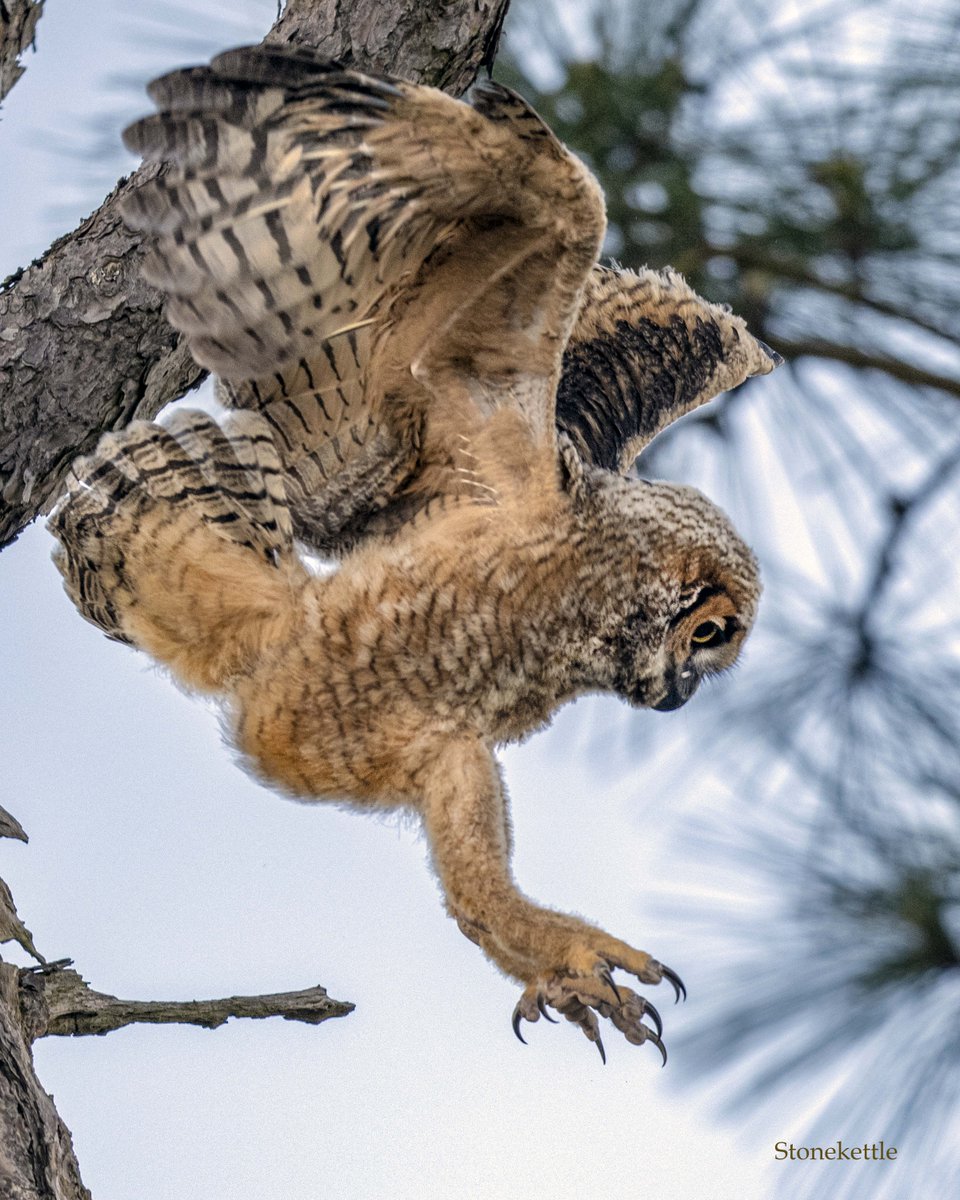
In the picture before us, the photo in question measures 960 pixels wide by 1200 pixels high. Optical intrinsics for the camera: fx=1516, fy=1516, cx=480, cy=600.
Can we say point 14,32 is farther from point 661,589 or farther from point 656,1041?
point 656,1041

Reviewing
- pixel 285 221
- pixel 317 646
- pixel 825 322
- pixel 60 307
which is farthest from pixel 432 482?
pixel 825 322

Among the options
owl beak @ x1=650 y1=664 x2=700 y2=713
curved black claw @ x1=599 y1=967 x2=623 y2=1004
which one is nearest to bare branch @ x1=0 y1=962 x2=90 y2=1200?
curved black claw @ x1=599 y1=967 x2=623 y2=1004

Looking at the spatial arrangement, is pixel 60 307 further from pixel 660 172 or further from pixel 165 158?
pixel 660 172

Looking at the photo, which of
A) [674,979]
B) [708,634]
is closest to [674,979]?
[674,979]

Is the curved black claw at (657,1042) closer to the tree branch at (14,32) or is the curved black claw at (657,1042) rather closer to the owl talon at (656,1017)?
the owl talon at (656,1017)

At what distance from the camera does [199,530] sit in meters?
2.24

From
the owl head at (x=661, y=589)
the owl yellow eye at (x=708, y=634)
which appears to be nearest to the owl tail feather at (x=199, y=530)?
the owl head at (x=661, y=589)

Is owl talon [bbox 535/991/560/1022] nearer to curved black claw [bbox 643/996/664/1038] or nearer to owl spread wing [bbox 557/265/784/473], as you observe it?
curved black claw [bbox 643/996/664/1038]

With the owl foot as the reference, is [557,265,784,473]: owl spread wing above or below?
above

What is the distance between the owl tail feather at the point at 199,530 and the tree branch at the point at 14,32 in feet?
1.71

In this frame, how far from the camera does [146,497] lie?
88.3 inches

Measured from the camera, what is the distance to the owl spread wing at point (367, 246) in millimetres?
1822

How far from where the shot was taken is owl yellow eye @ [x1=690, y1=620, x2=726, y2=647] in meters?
2.20

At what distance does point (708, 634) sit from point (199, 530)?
76 cm
